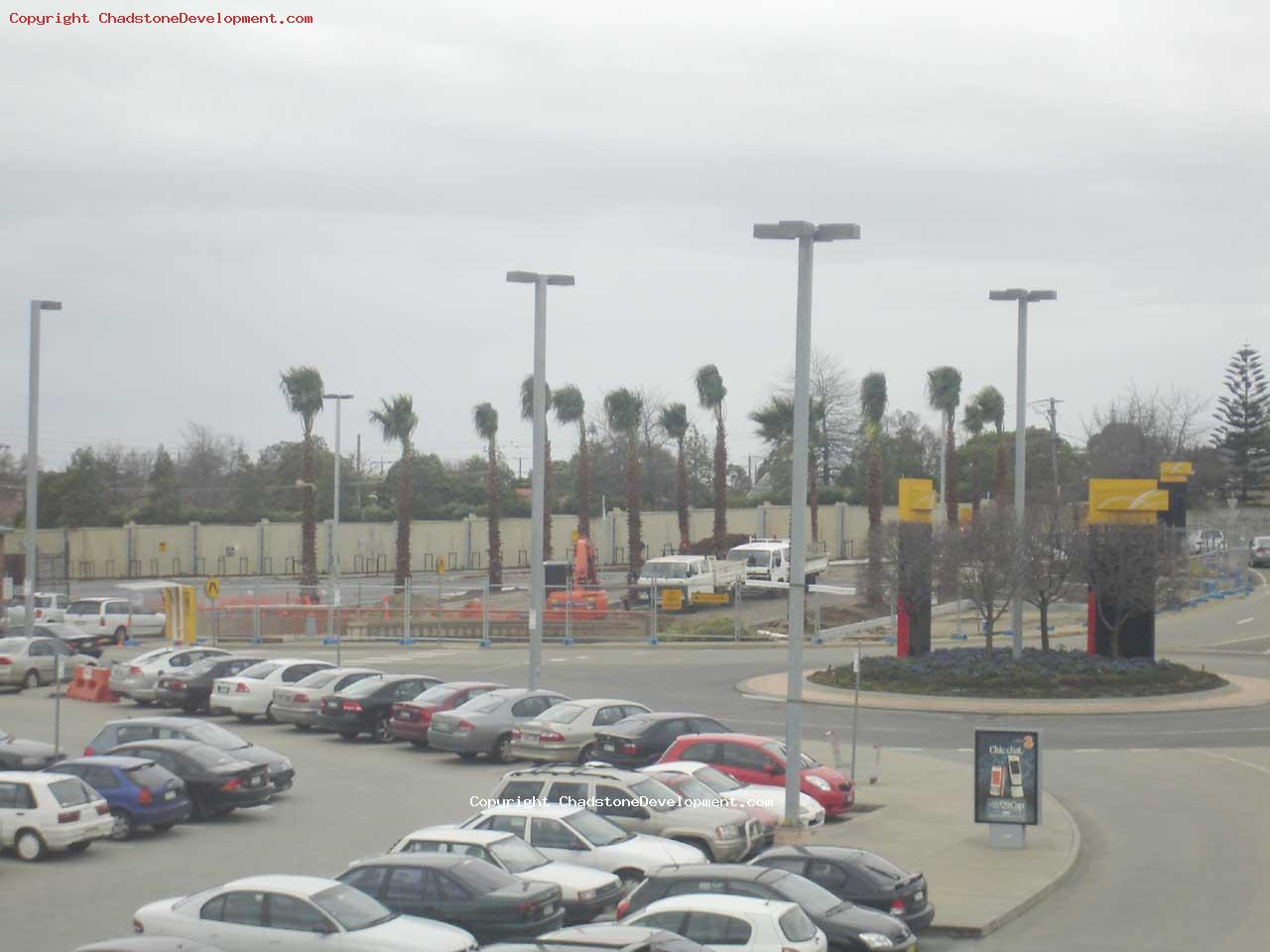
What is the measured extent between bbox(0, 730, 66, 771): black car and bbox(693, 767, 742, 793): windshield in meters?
10.3

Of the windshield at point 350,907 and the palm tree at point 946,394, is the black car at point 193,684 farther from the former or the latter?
the palm tree at point 946,394

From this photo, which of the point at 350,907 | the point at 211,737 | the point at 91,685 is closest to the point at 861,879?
the point at 350,907

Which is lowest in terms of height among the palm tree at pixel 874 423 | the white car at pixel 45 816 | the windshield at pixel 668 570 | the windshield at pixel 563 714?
the white car at pixel 45 816

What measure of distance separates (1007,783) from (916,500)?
73.0ft

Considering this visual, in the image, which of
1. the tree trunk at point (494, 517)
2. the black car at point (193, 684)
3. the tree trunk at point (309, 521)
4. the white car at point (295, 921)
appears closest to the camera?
the white car at point (295, 921)

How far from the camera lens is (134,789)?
2000 cm

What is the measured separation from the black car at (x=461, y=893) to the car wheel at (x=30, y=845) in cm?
649

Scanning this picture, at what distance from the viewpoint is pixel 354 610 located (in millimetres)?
55125

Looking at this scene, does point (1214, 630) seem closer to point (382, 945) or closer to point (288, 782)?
point (288, 782)

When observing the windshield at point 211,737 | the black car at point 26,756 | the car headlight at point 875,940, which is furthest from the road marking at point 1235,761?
the black car at point 26,756

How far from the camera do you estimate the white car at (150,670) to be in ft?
111

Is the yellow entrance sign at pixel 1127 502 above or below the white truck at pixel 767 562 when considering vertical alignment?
above

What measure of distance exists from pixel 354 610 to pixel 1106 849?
38.9m

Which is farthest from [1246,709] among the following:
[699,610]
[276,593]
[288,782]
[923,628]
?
[276,593]
